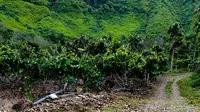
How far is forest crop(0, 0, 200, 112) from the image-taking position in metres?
26.8

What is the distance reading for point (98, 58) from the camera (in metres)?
37.8

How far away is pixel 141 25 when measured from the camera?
142750mm

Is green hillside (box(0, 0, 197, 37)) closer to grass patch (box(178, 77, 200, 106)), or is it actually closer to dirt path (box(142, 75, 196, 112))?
grass patch (box(178, 77, 200, 106))

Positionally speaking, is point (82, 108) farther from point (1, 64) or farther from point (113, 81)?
point (113, 81)

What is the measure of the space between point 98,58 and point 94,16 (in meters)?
118

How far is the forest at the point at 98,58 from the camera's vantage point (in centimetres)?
2680

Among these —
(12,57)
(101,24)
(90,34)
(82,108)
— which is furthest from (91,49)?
(101,24)

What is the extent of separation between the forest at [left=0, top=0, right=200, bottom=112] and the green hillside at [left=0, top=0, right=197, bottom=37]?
0.47m

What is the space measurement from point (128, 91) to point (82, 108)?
1467 centimetres

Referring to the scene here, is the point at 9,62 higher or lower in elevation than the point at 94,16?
lower

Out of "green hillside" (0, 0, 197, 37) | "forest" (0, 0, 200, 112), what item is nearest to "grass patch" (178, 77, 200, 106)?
"forest" (0, 0, 200, 112)

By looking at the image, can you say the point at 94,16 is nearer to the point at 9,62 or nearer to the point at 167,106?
the point at 9,62

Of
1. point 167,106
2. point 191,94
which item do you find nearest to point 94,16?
point 191,94

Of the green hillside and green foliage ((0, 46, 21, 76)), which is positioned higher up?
the green hillside
